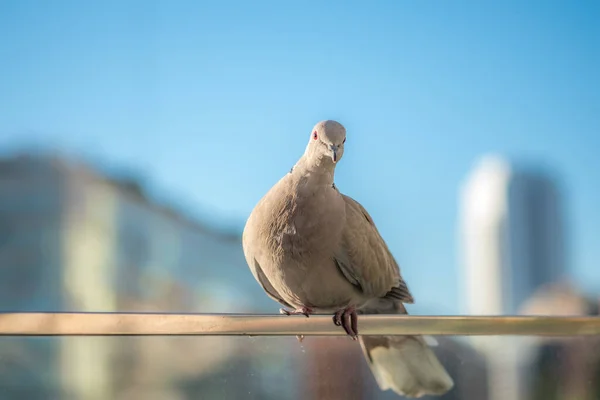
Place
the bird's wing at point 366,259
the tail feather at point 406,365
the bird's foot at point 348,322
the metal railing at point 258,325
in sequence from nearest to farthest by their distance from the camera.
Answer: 1. the metal railing at point 258,325
2. the bird's foot at point 348,322
3. the tail feather at point 406,365
4. the bird's wing at point 366,259

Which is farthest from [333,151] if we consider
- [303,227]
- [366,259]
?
[366,259]

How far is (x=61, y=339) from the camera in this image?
139 centimetres

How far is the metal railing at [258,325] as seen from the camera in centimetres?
137

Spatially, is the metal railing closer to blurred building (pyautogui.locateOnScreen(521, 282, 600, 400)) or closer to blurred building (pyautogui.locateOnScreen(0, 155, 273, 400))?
blurred building (pyautogui.locateOnScreen(521, 282, 600, 400))

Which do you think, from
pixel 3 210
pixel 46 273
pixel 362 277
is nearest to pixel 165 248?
pixel 46 273

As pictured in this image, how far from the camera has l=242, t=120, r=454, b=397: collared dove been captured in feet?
5.70

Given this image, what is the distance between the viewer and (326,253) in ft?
5.87

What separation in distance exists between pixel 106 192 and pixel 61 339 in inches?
170

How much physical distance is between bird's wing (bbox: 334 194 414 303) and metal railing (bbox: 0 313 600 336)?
281mm

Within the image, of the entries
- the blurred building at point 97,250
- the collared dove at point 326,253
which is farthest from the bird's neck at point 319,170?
the blurred building at point 97,250

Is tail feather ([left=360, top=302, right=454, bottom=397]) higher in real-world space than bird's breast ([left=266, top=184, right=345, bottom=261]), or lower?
lower

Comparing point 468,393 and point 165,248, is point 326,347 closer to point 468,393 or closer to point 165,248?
point 468,393

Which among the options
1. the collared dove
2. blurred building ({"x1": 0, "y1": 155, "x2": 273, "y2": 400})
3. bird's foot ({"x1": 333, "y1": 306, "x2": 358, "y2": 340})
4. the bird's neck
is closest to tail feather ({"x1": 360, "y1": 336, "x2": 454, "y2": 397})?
A: the collared dove

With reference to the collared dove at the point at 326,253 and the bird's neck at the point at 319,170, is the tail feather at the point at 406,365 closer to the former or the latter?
the collared dove at the point at 326,253
